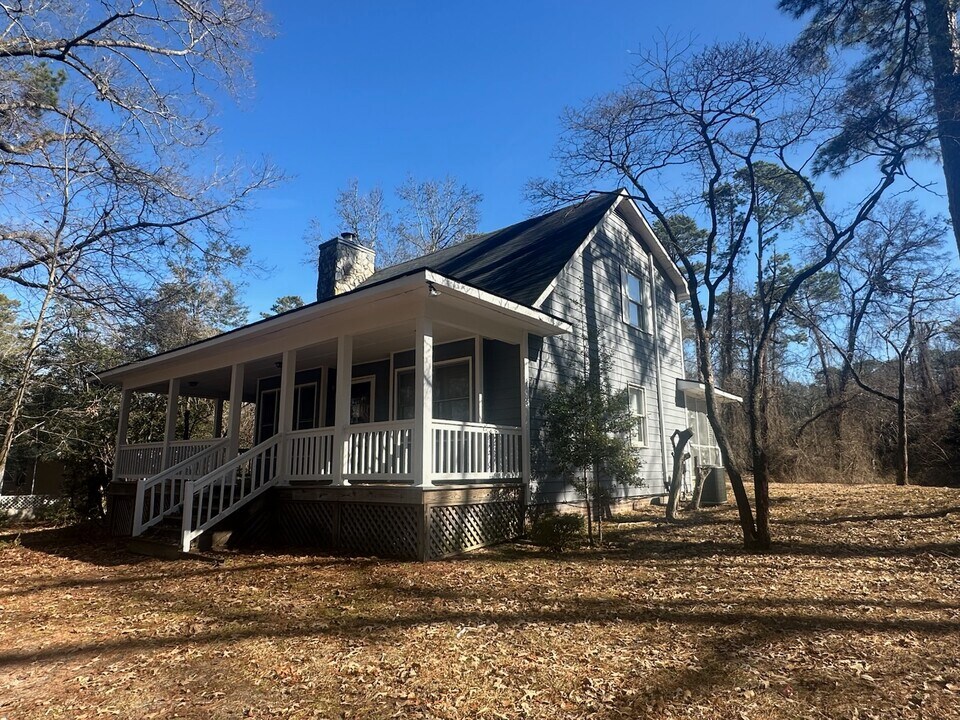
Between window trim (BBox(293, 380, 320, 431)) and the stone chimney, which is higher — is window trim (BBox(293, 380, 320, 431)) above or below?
below

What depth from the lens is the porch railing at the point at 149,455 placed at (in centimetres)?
1147

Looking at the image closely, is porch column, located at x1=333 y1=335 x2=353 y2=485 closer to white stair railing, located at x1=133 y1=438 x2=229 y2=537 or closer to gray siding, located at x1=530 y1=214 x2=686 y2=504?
white stair railing, located at x1=133 y1=438 x2=229 y2=537

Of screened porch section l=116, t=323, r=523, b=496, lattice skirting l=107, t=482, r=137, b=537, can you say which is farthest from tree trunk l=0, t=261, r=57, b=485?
screened porch section l=116, t=323, r=523, b=496

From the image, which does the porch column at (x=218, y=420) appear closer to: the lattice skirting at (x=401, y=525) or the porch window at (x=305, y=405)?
the porch window at (x=305, y=405)

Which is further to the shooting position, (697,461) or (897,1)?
(697,461)

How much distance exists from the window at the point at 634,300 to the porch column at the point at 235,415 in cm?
853

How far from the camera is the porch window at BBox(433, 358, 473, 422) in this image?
10227 mm

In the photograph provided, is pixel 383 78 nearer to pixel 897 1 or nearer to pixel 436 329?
pixel 436 329

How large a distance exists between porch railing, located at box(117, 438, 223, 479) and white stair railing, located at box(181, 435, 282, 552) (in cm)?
154

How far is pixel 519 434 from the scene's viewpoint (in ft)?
31.1

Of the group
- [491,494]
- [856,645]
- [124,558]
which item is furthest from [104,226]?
[856,645]

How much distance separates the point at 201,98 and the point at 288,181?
7.63 feet

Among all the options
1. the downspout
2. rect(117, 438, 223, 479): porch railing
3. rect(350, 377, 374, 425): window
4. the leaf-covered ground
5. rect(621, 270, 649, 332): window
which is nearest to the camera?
the leaf-covered ground

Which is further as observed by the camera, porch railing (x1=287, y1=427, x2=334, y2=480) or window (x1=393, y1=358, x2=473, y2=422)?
window (x1=393, y1=358, x2=473, y2=422)
